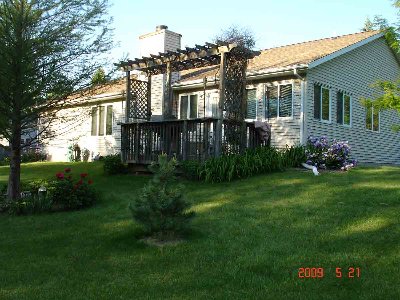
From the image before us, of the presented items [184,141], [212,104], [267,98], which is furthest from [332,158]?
[212,104]

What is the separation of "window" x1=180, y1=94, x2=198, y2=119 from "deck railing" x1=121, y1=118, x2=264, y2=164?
365 centimetres

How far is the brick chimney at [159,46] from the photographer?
1766 cm

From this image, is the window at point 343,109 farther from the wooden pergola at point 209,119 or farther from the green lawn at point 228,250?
the green lawn at point 228,250

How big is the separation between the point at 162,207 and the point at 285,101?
975cm

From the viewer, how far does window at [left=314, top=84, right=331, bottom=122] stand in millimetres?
14681

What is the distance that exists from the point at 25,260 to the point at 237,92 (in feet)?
27.8

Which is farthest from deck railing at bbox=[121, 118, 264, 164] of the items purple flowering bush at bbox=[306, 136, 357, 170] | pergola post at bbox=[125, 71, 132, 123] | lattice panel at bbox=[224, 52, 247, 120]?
purple flowering bush at bbox=[306, 136, 357, 170]

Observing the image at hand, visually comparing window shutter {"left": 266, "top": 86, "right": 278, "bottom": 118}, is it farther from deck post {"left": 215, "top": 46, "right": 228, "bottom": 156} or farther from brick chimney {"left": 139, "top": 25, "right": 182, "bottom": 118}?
brick chimney {"left": 139, "top": 25, "right": 182, "bottom": 118}

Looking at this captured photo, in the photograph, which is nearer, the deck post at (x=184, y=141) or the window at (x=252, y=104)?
the deck post at (x=184, y=141)

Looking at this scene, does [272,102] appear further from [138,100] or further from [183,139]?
[138,100]

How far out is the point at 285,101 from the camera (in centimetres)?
1452

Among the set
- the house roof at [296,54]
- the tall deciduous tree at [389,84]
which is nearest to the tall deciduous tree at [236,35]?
the house roof at [296,54]

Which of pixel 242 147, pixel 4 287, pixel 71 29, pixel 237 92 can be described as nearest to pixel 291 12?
pixel 237 92

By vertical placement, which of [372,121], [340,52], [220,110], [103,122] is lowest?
[220,110]
